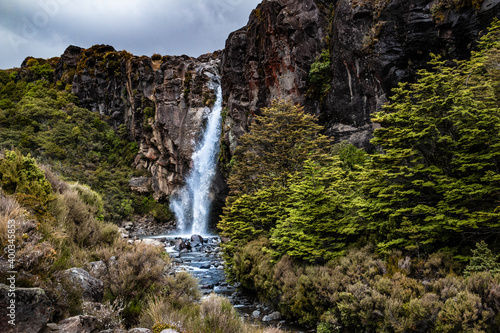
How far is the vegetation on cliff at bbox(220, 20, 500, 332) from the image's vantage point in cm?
643

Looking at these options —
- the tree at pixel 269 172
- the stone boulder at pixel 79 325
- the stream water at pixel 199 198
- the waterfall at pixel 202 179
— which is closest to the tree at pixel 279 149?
the tree at pixel 269 172

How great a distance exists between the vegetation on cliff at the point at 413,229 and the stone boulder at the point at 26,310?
6612 mm

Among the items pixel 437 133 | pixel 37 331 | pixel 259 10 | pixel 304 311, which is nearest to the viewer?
pixel 37 331

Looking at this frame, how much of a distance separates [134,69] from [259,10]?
2946 cm

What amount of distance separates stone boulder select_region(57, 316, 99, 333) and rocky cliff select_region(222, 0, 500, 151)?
14855mm

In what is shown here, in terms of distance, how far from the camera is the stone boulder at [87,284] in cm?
461

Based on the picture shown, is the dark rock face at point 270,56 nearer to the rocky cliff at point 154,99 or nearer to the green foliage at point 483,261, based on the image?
the rocky cliff at point 154,99

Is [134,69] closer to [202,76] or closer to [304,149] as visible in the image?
[202,76]

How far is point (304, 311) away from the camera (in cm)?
889

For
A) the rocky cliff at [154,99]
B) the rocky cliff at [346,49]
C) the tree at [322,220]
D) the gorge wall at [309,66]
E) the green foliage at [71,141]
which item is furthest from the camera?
the rocky cliff at [154,99]

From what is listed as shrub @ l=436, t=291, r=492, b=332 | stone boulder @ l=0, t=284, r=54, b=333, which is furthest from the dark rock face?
stone boulder @ l=0, t=284, r=54, b=333

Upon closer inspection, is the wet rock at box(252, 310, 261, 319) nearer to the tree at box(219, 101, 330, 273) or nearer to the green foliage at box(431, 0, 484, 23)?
the tree at box(219, 101, 330, 273)

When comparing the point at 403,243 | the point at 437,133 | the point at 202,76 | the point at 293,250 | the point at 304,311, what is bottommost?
the point at 304,311

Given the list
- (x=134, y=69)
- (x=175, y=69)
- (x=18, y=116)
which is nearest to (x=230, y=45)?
(x=175, y=69)
